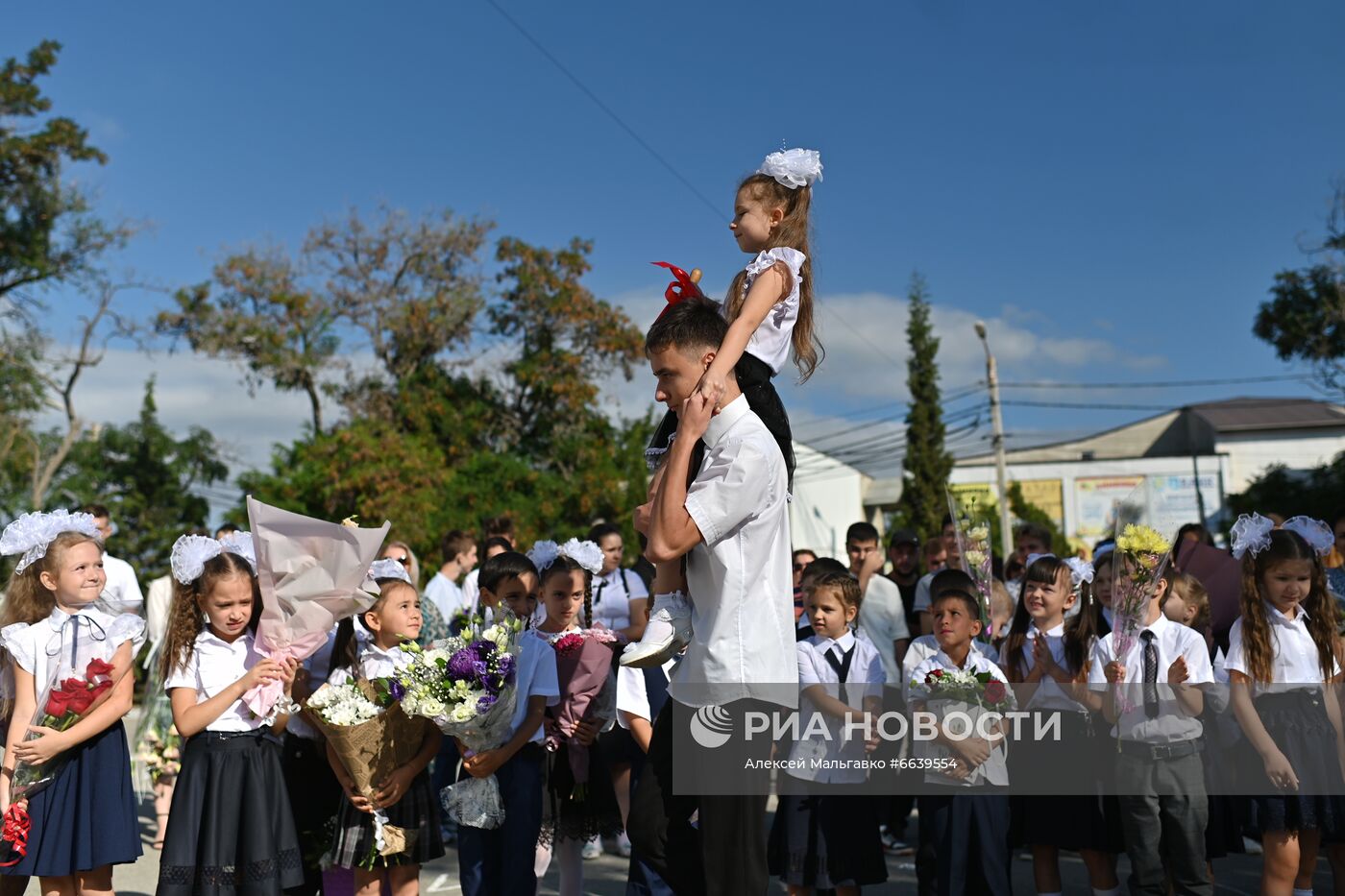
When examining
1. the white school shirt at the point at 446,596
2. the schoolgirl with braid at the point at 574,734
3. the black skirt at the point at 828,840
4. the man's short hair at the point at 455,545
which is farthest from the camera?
the man's short hair at the point at 455,545

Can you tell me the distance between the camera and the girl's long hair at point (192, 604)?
17.1ft

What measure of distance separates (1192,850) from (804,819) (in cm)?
183

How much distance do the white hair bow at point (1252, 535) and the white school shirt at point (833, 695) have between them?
74.9 inches

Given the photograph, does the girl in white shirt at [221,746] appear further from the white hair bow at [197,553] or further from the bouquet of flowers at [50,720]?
the bouquet of flowers at [50,720]

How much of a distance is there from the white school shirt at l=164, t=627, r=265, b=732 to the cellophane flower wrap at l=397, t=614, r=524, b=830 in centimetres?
74

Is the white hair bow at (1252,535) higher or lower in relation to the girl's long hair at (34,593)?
higher

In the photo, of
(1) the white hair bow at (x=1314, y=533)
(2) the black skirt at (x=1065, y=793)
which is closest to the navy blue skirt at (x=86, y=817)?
(2) the black skirt at (x=1065, y=793)

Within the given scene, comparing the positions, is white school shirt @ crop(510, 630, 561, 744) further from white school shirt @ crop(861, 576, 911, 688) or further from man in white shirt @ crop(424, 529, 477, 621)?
man in white shirt @ crop(424, 529, 477, 621)

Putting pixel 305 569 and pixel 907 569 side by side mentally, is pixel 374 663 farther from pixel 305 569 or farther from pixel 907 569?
pixel 907 569

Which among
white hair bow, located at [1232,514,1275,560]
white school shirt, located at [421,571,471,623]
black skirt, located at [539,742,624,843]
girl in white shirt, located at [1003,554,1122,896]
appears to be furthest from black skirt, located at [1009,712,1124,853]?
white school shirt, located at [421,571,471,623]

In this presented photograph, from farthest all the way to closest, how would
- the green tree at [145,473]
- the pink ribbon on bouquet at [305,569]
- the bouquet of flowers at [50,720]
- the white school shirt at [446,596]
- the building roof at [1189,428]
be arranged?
the building roof at [1189,428], the green tree at [145,473], the white school shirt at [446,596], the bouquet of flowers at [50,720], the pink ribbon on bouquet at [305,569]

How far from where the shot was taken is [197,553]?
210 inches

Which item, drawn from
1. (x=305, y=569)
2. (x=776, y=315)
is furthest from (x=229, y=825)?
(x=776, y=315)

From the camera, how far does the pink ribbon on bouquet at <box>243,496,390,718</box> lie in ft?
15.9
